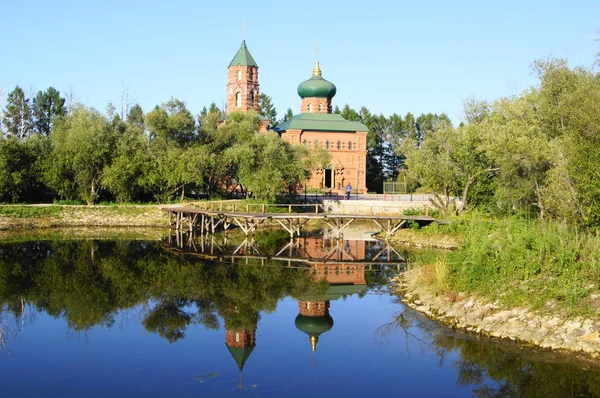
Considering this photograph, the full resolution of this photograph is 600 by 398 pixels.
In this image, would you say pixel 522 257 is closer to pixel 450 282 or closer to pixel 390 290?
pixel 450 282

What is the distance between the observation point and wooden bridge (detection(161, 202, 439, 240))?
28991mm

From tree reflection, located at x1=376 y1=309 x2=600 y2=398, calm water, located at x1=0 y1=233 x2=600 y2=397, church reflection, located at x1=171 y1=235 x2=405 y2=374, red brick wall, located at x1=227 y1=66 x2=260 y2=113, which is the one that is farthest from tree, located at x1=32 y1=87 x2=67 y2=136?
tree reflection, located at x1=376 y1=309 x2=600 y2=398

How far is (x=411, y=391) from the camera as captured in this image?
10.7m

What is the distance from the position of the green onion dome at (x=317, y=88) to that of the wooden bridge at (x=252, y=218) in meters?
18.5

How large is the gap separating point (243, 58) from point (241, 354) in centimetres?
4228

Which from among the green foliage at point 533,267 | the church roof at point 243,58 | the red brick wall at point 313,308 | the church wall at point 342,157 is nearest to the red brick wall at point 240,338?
the red brick wall at point 313,308

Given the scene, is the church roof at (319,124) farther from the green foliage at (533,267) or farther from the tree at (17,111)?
the green foliage at (533,267)

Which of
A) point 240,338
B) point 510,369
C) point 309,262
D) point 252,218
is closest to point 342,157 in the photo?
point 252,218

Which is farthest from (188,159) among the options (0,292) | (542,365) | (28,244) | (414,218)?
(542,365)

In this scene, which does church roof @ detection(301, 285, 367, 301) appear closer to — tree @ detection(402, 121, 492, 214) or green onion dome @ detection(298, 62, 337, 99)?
tree @ detection(402, 121, 492, 214)

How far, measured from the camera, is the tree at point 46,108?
5906 centimetres

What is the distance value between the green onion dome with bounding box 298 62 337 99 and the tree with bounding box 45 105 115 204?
21.7 m

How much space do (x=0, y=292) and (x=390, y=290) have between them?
11572mm

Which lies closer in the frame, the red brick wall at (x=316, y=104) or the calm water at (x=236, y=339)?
the calm water at (x=236, y=339)
